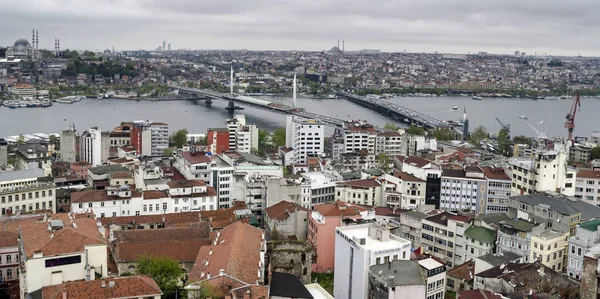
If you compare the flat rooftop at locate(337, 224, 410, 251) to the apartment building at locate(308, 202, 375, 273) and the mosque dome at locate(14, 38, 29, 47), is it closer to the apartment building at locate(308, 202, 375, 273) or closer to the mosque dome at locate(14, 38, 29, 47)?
the apartment building at locate(308, 202, 375, 273)

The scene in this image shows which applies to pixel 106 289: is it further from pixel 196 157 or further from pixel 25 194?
pixel 196 157

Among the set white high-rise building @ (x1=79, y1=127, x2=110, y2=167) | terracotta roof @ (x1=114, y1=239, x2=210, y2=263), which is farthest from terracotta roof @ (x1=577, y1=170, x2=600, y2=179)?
white high-rise building @ (x1=79, y1=127, x2=110, y2=167)

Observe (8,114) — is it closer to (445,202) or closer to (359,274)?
(445,202)

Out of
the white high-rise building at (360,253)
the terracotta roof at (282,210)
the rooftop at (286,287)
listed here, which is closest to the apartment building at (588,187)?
the terracotta roof at (282,210)

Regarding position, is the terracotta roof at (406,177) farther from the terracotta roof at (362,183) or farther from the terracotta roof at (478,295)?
the terracotta roof at (478,295)

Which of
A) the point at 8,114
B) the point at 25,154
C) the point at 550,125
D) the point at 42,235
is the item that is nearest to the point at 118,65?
the point at 8,114

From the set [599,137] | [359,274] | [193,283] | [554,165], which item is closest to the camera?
[193,283]
